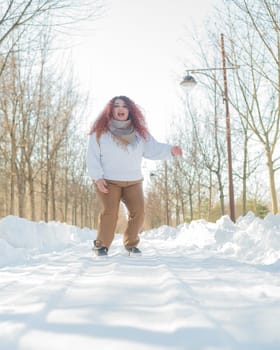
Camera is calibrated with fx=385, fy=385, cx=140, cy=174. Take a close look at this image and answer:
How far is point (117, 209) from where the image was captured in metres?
5.09

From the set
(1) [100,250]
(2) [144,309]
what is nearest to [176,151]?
(1) [100,250]

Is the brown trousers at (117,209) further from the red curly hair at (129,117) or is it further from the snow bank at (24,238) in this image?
the snow bank at (24,238)

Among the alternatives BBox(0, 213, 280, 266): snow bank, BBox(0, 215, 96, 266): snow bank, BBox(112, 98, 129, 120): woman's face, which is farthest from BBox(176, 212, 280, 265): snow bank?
BBox(0, 215, 96, 266): snow bank

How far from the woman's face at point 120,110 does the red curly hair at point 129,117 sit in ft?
0.15

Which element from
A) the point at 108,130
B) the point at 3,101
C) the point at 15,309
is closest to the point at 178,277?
the point at 15,309

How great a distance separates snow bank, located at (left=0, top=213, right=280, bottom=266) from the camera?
4.49 metres

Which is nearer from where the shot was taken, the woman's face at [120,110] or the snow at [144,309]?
the snow at [144,309]

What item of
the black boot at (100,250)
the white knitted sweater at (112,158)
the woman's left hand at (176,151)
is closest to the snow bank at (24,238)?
the black boot at (100,250)

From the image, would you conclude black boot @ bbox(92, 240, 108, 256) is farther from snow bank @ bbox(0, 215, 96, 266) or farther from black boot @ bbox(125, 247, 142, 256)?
snow bank @ bbox(0, 215, 96, 266)

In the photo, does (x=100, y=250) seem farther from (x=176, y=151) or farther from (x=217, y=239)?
(x=217, y=239)

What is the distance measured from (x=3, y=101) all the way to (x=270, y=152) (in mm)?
8442

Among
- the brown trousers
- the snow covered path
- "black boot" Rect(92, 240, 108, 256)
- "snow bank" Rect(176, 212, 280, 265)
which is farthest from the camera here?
the brown trousers

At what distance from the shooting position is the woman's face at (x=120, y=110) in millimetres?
5055

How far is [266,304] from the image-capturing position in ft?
6.12
